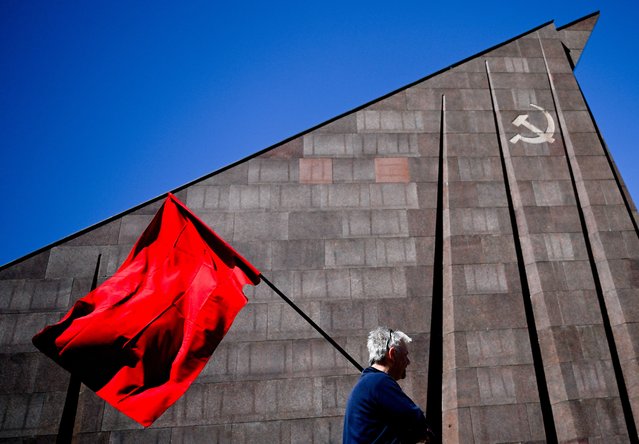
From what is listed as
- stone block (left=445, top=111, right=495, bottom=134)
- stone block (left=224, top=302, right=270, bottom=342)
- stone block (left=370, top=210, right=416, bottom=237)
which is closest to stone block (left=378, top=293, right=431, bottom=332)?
stone block (left=370, top=210, right=416, bottom=237)

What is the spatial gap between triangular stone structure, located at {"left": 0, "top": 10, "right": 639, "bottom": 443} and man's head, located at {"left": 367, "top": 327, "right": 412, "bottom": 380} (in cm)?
629

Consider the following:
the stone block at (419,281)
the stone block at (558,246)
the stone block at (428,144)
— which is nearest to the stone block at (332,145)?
the stone block at (428,144)

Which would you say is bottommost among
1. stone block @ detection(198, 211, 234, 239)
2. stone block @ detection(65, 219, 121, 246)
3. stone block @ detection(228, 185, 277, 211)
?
stone block @ detection(65, 219, 121, 246)

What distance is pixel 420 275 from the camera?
1134 cm

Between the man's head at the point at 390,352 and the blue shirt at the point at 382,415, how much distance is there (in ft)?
0.86

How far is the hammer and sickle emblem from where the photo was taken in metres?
13.2

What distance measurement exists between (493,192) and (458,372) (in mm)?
4506

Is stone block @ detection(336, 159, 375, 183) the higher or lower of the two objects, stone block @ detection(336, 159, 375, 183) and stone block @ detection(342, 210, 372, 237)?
the higher

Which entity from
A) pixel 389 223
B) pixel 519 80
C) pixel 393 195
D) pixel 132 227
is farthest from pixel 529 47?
pixel 132 227

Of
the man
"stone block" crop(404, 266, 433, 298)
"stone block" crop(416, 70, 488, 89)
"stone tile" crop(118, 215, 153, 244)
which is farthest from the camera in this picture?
"stone block" crop(416, 70, 488, 89)

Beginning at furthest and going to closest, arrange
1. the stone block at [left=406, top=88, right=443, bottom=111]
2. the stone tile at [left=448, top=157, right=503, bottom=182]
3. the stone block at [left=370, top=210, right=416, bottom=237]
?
the stone block at [left=406, top=88, right=443, bottom=111], the stone tile at [left=448, top=157, right=503, bottom=182], the stone block at [left=370, top=210, right=416, bottom=237]

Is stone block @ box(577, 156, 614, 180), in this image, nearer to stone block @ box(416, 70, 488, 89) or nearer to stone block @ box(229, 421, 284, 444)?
stone block @ box(416, 70, 488, 89)

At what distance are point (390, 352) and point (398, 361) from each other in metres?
0.11

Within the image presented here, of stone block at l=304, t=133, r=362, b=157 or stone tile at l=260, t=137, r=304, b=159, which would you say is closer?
stone tile at l=260, t=137, r=304, b=159
